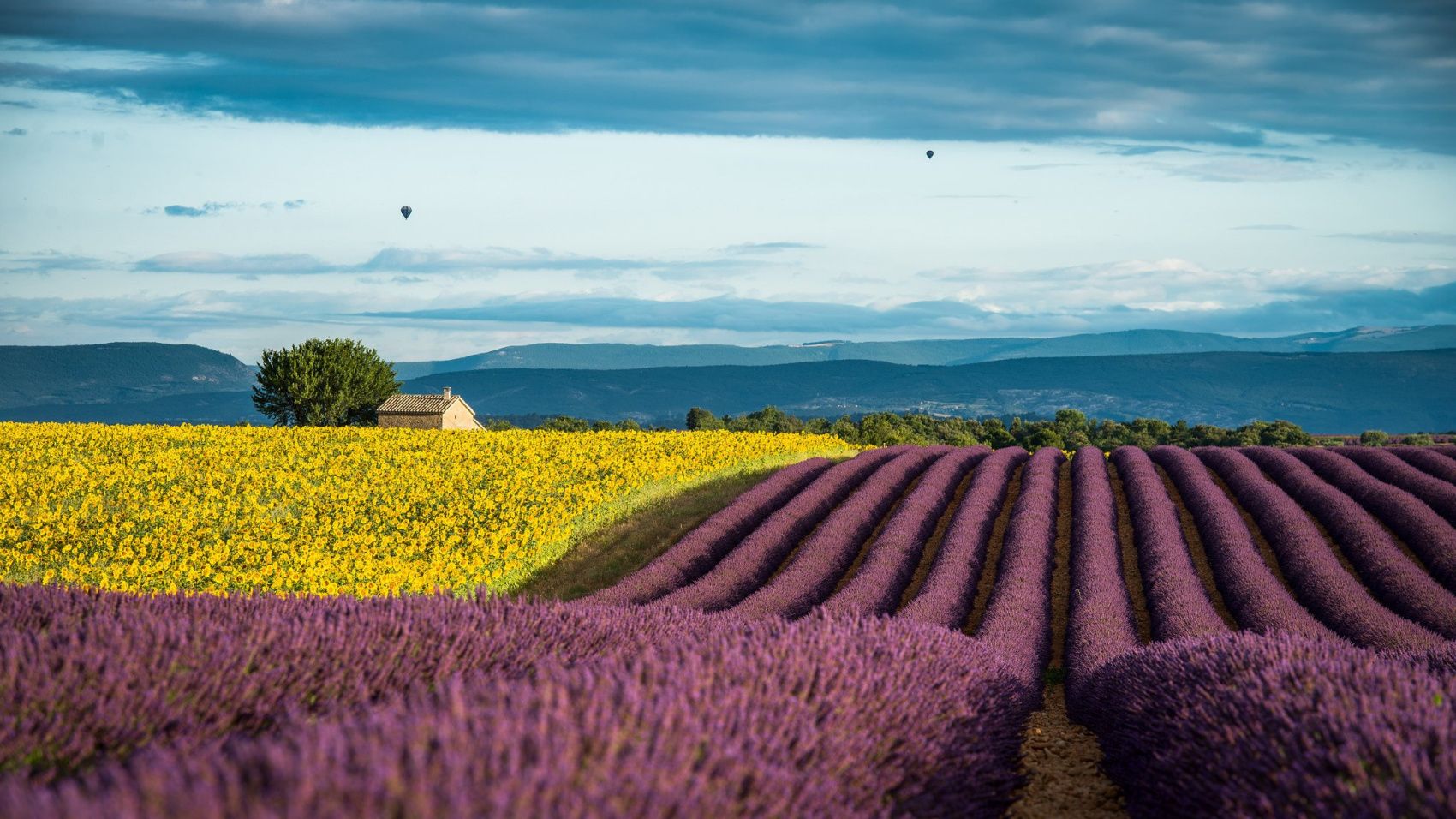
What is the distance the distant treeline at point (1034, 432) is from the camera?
56594 mm

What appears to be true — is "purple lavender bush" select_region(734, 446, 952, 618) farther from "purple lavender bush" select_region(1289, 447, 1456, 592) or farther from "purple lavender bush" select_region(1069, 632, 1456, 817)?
"purple lavender bush" select_region(1289, 447, 1456, 592)

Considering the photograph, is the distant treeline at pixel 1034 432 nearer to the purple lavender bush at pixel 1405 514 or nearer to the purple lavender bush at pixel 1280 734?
the purple lavender bush at pixel 1405 514

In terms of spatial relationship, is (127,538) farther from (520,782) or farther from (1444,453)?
(1444,453)

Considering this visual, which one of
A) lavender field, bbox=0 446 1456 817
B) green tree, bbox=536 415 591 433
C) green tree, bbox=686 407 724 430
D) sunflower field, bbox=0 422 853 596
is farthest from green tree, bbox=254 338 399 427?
lavender field, bbox=0 446 1456 817

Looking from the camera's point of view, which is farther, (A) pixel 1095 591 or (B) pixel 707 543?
(B) pixel 707 543

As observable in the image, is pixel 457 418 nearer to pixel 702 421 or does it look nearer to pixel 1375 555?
pixel 702 421

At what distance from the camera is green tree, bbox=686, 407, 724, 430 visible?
58287mm

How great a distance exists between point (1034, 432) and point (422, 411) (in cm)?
3179

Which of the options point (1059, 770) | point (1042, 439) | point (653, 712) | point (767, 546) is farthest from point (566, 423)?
point (653, 712)

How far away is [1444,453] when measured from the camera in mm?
29203

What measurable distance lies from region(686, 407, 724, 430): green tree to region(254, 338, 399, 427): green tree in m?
17.0

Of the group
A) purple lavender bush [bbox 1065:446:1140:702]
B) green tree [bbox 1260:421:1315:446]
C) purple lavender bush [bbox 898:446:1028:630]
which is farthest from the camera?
green tree [bbox 1260:421:1315:446]

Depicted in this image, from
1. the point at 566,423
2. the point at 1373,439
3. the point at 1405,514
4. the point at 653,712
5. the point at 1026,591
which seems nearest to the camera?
the point at 653,712

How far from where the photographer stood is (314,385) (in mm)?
56312
